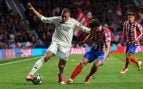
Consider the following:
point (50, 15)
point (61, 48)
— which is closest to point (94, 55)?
point (61, 48)

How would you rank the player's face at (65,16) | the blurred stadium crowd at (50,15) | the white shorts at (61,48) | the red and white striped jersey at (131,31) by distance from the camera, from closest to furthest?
the player's face at (65,16) < the white shorts at (61,48) < the red and white striped jersey at (131,31) < the blurred stadium crowd at (50,15)

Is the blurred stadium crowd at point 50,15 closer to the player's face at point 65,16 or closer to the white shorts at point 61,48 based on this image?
the white shorts at point 61,48

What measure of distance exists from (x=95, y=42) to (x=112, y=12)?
3687 centimetres

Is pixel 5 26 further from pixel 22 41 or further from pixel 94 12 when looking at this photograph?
pixel 94 12

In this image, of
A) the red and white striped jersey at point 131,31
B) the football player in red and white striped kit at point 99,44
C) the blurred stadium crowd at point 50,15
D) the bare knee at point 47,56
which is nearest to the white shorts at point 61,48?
the bare knee at point 47,56

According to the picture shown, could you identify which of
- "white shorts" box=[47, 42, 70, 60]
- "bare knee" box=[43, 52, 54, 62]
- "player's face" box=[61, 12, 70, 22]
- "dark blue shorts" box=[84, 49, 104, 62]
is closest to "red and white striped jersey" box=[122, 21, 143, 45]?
"dark blue shorts" box=[84, 49, 104, 62]

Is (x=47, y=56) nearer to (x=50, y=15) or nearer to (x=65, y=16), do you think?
(x=65, y=16)

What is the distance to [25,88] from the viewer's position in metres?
15.7

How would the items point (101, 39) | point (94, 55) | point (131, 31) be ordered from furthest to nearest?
point (131, 31) → point (94, 55) → point (101, 39)

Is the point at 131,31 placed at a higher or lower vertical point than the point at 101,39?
lower

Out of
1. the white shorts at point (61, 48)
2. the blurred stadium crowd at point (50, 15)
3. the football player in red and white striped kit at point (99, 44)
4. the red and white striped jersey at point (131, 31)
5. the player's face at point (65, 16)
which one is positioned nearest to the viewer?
the football player in red and white striped kit at point (99, 44)

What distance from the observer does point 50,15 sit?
5272 cm

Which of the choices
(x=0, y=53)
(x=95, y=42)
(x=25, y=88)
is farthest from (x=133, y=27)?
(x=0, y=53)

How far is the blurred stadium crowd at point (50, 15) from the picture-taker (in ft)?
162
